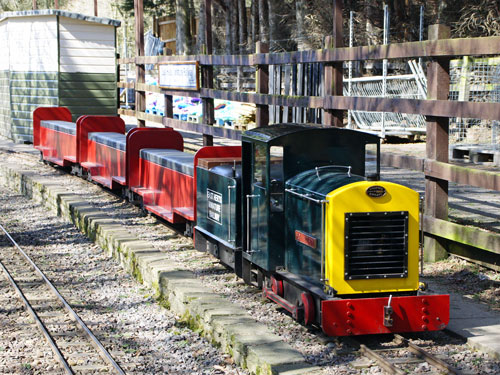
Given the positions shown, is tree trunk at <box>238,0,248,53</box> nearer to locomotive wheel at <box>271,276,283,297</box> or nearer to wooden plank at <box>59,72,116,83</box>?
wooden plank at <box>59,72,116,83</box>

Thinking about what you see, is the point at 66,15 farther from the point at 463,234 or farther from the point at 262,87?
the point at 463,234

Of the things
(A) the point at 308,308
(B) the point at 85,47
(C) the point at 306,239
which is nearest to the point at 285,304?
(A) the point at 308,308

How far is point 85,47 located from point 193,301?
1726 centimetres

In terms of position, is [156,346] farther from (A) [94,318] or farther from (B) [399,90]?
(B) [399,90]

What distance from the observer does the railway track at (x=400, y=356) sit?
6.14 meters

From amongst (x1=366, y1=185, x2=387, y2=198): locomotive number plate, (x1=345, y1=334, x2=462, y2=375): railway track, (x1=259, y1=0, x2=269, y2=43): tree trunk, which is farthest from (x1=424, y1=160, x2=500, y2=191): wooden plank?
(x1=259, y1=0, x2=269, y2=43): tree trunk

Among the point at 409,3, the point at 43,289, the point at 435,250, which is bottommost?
the point at 43,289

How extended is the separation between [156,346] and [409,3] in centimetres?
2732

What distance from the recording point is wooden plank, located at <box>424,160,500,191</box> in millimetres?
7770

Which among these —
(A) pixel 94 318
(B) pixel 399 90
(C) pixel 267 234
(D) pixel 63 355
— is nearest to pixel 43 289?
(A) pixel 94 318

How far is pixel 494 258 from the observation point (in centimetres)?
840

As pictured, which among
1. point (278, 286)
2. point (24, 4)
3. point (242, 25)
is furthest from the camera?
point (24, 4)

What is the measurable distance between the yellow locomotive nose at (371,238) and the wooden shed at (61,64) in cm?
1790

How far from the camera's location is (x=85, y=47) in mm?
23578
